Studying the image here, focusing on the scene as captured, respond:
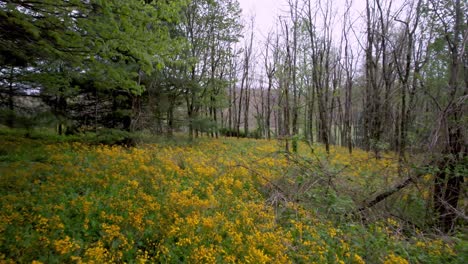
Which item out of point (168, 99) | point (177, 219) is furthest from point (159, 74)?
point (177, 219)

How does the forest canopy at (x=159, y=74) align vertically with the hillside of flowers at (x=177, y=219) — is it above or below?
above

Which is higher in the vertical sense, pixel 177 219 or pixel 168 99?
pixel 168 99

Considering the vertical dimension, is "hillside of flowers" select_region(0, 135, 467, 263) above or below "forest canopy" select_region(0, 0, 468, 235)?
below

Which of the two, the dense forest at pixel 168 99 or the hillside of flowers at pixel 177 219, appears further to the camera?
the dense forest at pixel 168 99

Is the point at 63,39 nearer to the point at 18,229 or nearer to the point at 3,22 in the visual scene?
the point at 3,22

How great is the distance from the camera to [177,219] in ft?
11.6

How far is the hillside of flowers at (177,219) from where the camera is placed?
3.02m

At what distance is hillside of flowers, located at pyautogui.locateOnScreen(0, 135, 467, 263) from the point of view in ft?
9.92

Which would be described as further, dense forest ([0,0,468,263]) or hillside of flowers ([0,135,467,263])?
dense forest ([0,0,468,263])

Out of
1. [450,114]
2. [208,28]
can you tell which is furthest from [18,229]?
[208,28]

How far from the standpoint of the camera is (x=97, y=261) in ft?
8.38

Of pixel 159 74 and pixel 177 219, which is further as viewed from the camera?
pixel 159 74

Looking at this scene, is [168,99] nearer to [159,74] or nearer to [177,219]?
[159,74]

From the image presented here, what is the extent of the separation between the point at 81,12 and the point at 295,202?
5643 mm
